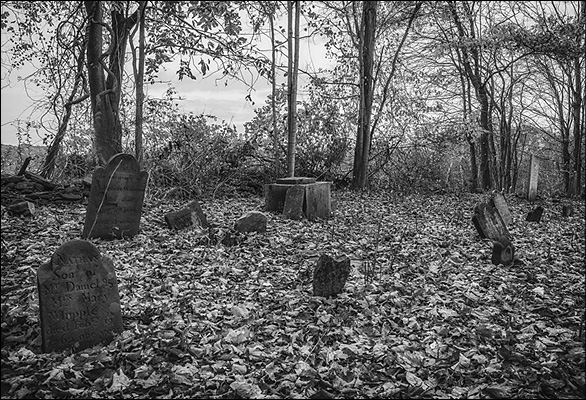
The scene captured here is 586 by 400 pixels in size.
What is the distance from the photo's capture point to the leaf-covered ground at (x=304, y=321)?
9.61ft

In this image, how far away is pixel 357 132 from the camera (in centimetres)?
1205

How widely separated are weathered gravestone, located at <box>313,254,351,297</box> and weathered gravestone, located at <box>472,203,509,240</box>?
11.0 ft

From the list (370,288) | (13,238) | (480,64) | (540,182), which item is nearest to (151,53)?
(13,238)

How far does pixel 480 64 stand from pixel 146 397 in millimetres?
13943

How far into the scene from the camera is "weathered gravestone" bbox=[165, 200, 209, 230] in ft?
21.6

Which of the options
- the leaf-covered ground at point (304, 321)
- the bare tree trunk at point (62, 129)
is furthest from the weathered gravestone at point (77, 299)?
the bare tree trunk at point (62, 129)

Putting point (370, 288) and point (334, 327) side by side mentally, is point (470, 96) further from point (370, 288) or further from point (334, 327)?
point (334, 327)

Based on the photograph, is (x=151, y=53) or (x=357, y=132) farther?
(x=357, y=132)

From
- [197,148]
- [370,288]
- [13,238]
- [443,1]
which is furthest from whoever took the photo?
[443,1]

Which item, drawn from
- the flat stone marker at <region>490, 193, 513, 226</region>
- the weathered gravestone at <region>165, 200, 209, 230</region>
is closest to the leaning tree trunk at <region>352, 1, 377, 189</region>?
the flat stone marker at <region>490, 193, 513, 226</region>

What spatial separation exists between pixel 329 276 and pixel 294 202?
3.49 m

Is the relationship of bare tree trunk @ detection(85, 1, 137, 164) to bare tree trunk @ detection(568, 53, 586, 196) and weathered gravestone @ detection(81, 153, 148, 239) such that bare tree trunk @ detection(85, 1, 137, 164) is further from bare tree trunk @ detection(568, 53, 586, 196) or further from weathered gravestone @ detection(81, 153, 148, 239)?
bare tree trunk @ detection(568, 53, 586, 196)

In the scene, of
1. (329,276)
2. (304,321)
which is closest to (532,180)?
(329,276)

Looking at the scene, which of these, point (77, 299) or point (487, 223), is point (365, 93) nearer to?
point (487, 223)
